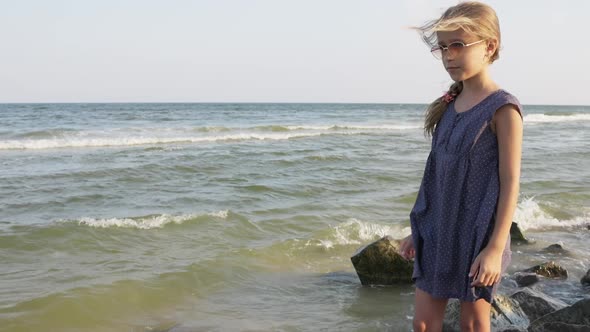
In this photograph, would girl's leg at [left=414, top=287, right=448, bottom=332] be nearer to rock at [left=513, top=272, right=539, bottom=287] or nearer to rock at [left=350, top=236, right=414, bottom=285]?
rock at [left=350, top=236, right=414, bottom=285]

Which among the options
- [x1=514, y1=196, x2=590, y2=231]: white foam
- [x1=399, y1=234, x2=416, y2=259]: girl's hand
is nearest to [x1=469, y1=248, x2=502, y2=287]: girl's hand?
[x1=399, y1=234, x2=416, y2=259]: girl's hand

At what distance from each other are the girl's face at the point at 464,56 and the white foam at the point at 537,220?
715 centimetres

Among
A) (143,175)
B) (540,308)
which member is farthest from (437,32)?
(143,175)

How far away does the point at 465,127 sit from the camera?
263cm

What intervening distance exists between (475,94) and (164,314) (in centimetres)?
386

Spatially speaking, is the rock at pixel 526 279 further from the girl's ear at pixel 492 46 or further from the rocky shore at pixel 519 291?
the girl's ear at pixel 492 46

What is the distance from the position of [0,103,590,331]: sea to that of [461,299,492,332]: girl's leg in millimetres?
2175

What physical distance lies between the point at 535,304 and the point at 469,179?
3059 millimetres

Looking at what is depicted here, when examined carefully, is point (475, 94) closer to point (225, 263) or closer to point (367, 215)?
point (225, 263)

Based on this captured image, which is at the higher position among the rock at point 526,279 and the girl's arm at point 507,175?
the girl's arm at point 507,175

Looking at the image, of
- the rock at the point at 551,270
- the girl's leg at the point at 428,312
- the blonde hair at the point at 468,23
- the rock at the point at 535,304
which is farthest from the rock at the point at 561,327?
the blonde hair at the point at 468,23

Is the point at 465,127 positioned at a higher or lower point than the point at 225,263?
higher

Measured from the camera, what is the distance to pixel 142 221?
8.99 meters

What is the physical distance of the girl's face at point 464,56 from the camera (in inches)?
101
